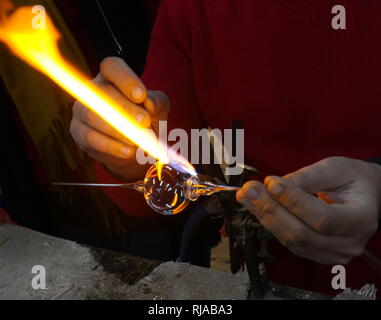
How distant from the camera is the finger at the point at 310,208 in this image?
559mm

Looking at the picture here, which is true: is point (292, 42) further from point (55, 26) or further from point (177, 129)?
point (55, 26)

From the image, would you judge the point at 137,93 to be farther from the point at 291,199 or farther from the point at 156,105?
the point at 291,199

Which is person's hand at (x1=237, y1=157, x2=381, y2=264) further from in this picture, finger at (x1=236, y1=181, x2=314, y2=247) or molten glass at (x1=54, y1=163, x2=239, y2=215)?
molten glass at (x1=54, y1=163, x2=239, y2=215)

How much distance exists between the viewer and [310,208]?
1.85ft

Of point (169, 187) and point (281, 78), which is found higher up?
point (281, 78)

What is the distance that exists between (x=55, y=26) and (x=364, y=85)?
0.84 metres

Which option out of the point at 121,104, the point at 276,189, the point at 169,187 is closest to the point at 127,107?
the point at 121,104

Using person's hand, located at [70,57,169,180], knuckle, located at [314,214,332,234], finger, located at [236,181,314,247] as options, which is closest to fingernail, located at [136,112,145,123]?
person's hand, located at [70,57,169,180]

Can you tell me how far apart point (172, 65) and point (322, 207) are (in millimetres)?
557

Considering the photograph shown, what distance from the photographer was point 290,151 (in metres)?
0.92

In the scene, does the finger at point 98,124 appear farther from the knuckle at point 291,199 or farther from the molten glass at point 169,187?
the knuckle at point 291,199

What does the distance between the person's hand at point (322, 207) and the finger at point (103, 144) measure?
0.22 meters

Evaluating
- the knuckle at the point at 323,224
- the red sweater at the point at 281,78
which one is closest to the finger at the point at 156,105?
the red sweater at the point at 281,78
